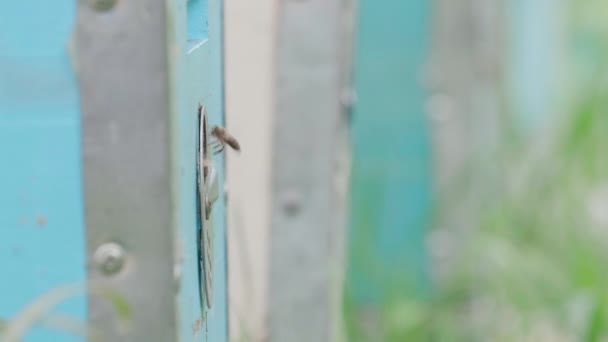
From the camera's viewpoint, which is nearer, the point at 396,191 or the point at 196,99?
the point at 196,99

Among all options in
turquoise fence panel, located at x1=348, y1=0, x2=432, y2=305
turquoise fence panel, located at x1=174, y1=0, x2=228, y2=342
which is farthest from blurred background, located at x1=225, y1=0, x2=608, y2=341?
turquoise fence panel, located at x1=174, y1=0, x2=228, y2=342

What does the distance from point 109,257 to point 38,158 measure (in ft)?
0.39

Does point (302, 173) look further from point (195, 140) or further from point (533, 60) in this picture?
point (533, 60)

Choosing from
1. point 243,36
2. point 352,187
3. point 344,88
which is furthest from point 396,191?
point 243,36

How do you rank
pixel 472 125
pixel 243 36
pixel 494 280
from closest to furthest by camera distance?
pixel 243 36
pixel 494 280
pixel 472 125

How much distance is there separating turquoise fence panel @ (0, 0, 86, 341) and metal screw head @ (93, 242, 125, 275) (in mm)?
18

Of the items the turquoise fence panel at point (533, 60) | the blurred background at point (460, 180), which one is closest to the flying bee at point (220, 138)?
the blurred background at point (460, 180)

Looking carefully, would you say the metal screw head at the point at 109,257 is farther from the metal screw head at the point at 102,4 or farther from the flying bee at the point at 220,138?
the flying bee at the point at 220,138

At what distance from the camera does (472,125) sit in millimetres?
5734

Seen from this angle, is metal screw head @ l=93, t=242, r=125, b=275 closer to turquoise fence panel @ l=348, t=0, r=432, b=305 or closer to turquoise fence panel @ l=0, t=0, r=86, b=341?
turquoise fence panel @ l=0, t=0, r=86, b=341

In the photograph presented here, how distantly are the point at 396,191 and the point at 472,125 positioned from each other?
42 cm

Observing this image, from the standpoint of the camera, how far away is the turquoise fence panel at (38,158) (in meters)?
Answer: 1.43

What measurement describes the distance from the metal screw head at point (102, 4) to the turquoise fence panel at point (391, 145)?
3.74 m

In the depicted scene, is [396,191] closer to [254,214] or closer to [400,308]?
[400,308]
